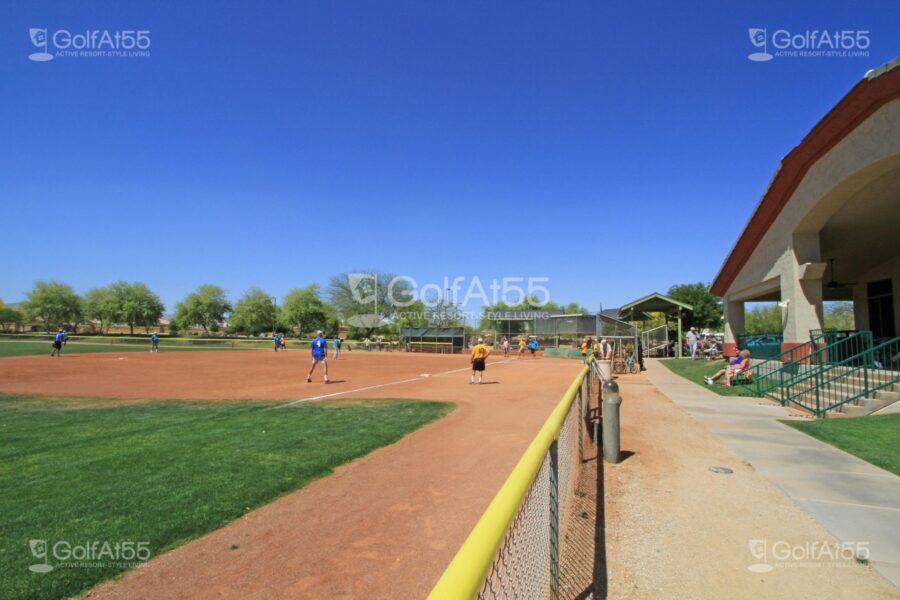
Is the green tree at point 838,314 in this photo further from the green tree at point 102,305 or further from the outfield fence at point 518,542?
the green tree at point 102,305

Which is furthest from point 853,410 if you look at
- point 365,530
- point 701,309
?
point 701,309

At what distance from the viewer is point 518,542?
1.83 meters

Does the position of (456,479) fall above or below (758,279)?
below

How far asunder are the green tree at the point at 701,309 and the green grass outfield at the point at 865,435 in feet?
162

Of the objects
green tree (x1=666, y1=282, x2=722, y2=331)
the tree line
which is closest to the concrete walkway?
green tree (x1=666, y1=282, x2=722, y2=331)

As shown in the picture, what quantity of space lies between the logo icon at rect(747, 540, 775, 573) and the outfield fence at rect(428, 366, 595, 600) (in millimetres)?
1905

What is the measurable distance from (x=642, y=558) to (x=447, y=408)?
759 cm

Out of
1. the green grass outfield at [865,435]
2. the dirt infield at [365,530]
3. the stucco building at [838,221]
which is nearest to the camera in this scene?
the dirt infield at [365,530]

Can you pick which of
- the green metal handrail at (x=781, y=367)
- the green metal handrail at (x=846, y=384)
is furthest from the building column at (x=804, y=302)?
the green metal handrail at (x=846, y=384)

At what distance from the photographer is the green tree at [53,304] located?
91375mm

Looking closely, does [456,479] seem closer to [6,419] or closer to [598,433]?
[598,433]

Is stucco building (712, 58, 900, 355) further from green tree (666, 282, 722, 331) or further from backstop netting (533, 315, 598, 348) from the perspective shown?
green tree (666, 282, 722, 331)

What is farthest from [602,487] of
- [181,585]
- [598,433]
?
[181,585]

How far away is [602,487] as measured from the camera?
5625mm
